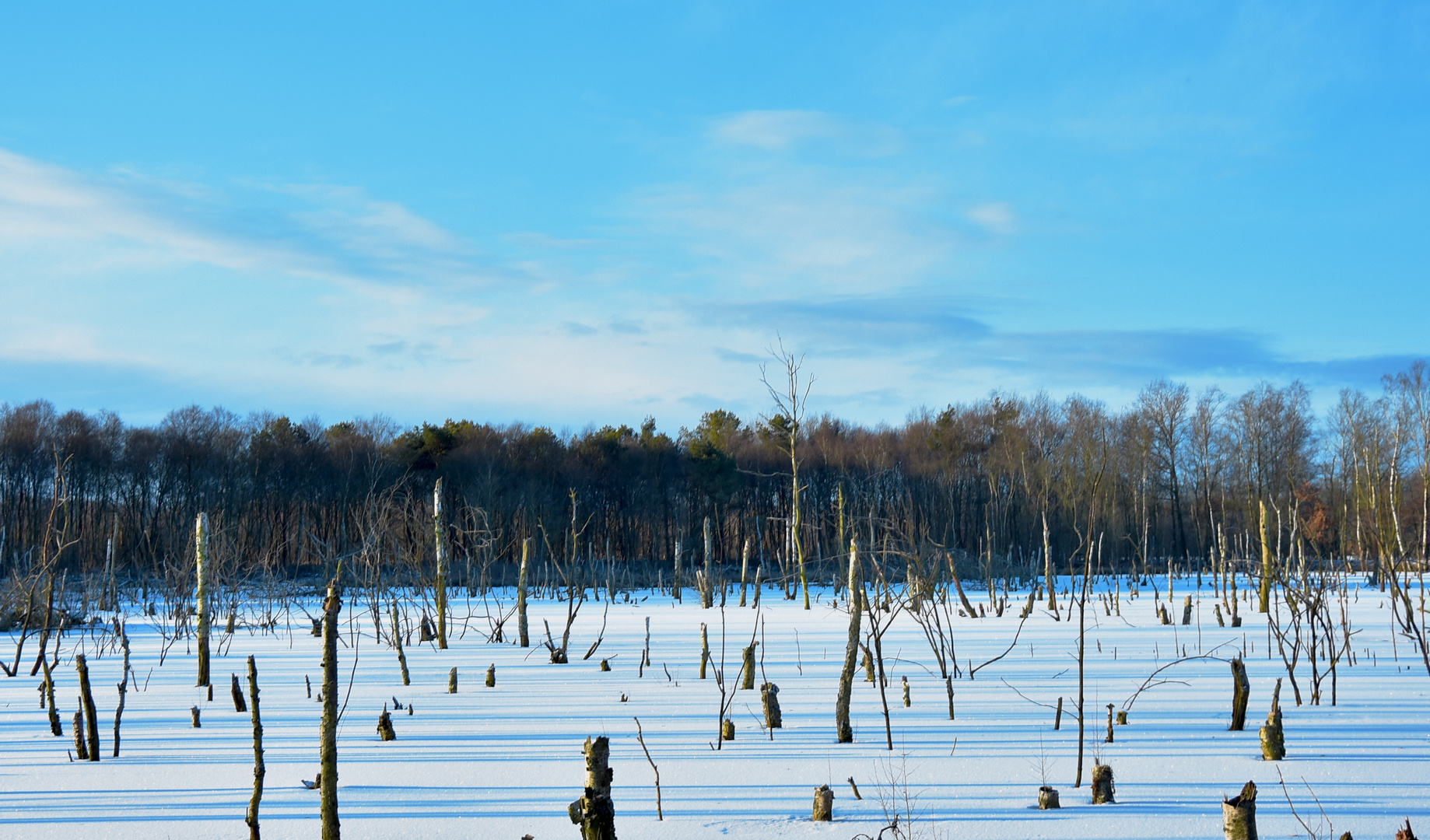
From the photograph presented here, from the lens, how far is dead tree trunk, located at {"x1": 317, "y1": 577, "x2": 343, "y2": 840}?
13.1ft

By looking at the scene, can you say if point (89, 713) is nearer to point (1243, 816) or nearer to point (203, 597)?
point (203, 597)

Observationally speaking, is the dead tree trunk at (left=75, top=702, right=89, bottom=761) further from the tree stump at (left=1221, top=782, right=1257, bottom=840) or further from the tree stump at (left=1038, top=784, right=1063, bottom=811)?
the tree stump at (left=1221, top=782, right=1257, bottom=840)

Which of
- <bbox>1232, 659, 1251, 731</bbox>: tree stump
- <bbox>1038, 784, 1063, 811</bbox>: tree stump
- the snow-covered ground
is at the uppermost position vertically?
<bbox>1232, 659, 1251, 731</bbox>: tree stump

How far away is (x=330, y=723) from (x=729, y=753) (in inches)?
119

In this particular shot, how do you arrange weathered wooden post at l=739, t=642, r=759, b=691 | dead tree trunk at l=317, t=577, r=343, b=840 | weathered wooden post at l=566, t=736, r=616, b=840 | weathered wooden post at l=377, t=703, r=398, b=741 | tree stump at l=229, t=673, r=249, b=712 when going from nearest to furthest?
1. weathered wooden post at l=566, t=736, r=616, b=840
2. dead tree trunk at l=317, t=577, r=343, b=840
3. weathered wooden post at l=377, t=703, r=398, b=741
4. tree stump at l=229, t=673, r=249, b=712
5. weathered wooden post at l=739, t=642, r=759, b=691

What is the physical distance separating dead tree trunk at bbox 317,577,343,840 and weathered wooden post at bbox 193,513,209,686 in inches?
269

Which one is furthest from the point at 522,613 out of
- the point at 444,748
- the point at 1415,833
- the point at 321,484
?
the point at 321,484

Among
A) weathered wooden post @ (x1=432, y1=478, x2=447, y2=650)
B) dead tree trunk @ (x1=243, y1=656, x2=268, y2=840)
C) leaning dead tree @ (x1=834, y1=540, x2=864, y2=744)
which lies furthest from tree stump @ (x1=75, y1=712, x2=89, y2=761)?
weathered wooden post @ (x1=432, y1=478, x2=447, y2=650)

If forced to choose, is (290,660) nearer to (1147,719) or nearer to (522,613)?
(522,613)

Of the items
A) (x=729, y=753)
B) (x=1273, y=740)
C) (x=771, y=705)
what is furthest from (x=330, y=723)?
(x=1273, y=740)

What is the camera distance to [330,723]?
4.10 m

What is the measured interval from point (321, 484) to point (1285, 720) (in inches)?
1275

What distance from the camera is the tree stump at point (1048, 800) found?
500cm

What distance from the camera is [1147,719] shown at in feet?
23.6
